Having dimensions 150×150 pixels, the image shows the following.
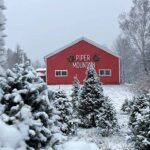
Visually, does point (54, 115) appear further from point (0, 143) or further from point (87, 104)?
point (87, 104)

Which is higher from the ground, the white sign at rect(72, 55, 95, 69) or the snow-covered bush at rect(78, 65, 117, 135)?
the white sign at rect(72, 55, 95, 69)

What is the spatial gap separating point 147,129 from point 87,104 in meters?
8.37

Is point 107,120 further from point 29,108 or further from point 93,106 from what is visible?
point 29,108

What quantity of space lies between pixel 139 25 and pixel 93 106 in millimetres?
31472

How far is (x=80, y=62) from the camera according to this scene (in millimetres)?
49188

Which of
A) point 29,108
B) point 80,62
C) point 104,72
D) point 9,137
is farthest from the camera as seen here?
point 80,62

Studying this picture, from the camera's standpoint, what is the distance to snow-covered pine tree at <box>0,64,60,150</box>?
3.25m

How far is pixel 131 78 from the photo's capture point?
8488cm

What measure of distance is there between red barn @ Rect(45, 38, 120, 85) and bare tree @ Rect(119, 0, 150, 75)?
3644 millimetres

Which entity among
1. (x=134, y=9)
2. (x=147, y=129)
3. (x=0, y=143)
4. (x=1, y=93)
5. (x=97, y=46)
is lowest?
(x=147, y=129)

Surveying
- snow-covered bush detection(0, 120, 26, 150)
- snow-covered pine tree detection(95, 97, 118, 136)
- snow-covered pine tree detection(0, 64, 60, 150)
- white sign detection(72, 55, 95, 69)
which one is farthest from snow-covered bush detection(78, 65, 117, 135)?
white sign detection(72, 55, 95, 69)

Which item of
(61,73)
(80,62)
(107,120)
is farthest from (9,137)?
(80,62)

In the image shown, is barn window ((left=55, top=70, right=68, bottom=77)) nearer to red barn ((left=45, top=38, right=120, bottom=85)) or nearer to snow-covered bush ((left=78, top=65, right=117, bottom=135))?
red barn ((left=45, top=38, right=120, bottom=85))

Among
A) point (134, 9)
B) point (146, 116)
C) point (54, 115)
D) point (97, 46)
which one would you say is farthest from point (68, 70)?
point (54, 115)
